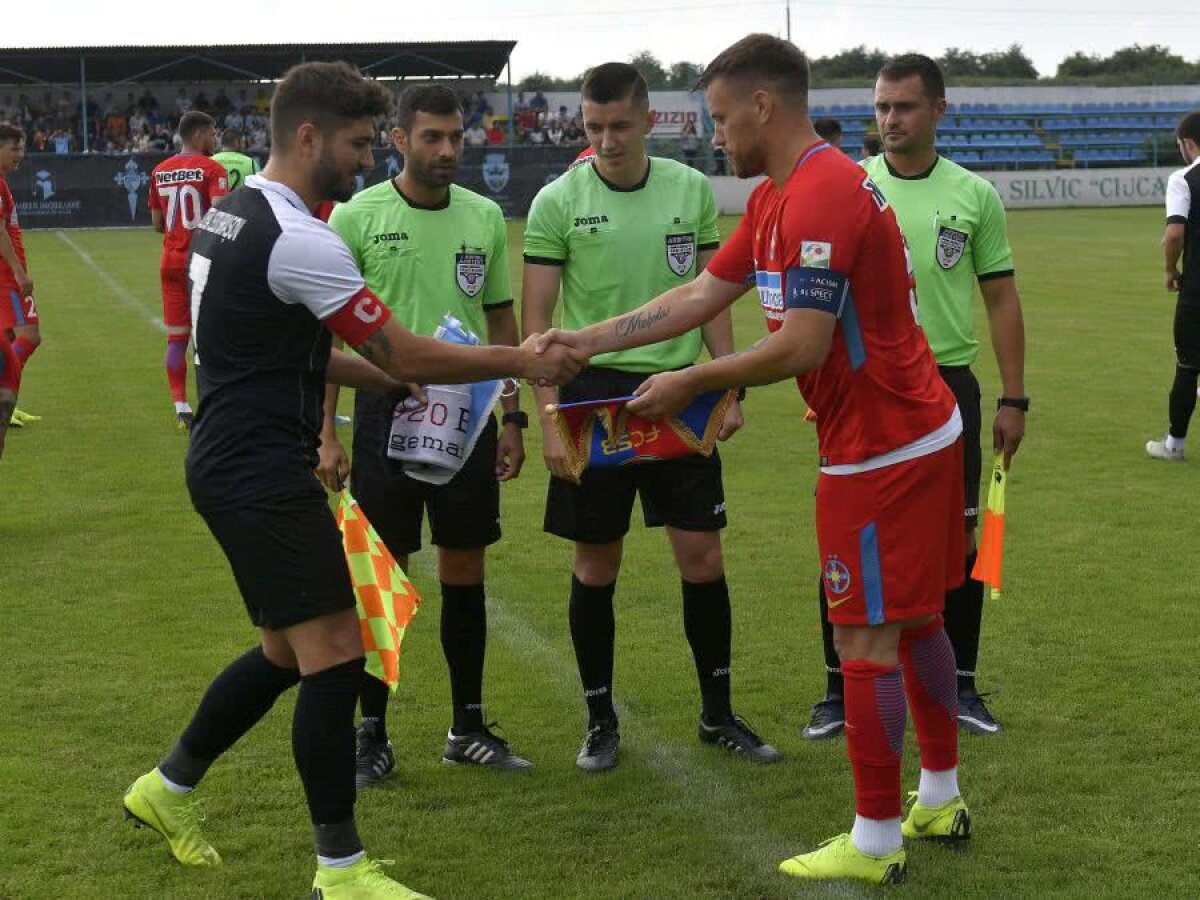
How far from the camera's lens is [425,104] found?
5.20 meters

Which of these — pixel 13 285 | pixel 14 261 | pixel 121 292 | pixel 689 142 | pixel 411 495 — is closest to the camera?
pixel 411 495

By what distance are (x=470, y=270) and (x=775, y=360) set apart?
1.54 meters

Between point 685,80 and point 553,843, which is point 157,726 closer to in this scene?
point 553,843

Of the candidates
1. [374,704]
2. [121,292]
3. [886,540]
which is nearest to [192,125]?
[374,704]

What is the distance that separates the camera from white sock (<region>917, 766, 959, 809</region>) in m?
4.68

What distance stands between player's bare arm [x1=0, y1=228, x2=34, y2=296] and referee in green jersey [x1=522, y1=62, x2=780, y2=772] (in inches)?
270

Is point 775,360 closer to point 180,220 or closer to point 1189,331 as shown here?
point 1189,331

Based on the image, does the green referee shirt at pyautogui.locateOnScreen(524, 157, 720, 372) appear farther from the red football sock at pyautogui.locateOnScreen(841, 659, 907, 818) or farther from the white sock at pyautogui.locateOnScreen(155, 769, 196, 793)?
the white sock at pyautogui.locateOnScreen(155, 769, 196, 793)

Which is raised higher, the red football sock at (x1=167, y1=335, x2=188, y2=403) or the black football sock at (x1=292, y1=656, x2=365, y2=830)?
the red football sock at (x1=167, y1=335, x2=188, y2=403)

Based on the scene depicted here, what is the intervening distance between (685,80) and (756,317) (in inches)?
1487

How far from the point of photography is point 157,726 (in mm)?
5711

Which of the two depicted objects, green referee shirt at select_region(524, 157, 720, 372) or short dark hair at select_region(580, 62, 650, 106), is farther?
green referee shirt at select_region(524, 157, 720, 372)

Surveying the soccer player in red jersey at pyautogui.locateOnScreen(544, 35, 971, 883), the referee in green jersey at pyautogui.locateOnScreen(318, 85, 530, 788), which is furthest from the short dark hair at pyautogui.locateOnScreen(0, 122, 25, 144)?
the soccer player in red jersey at pyautogui.locateOnScreen(544, 35, 971, 883)

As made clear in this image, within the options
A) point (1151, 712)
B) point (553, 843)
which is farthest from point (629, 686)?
point (1151, 712)
